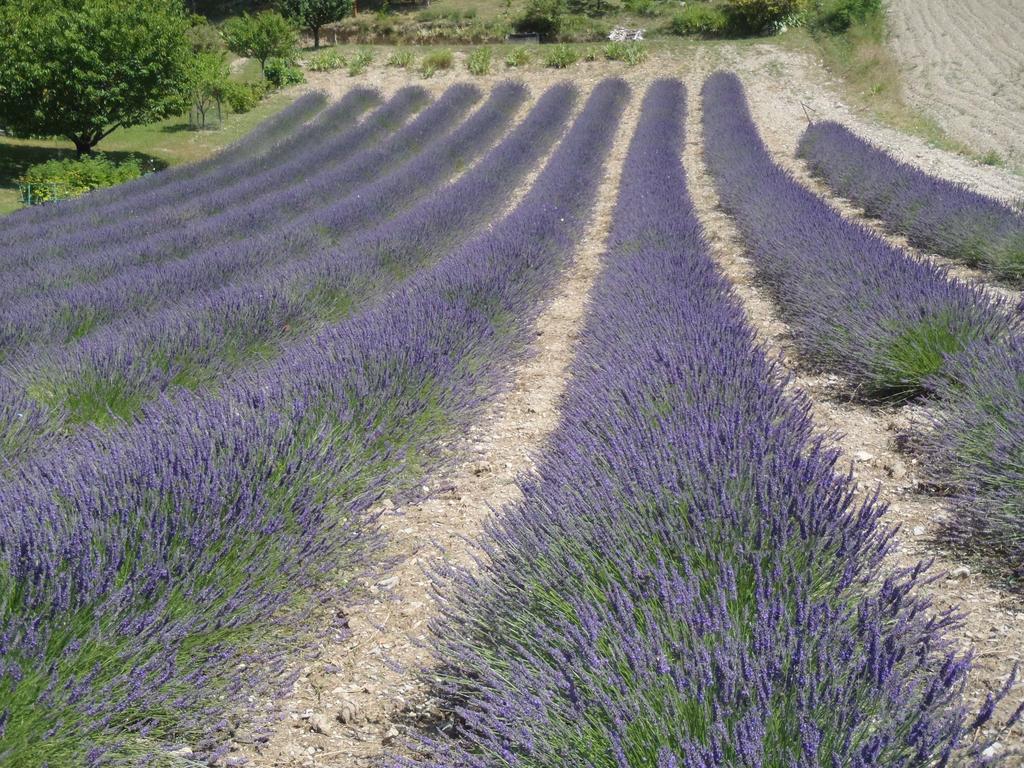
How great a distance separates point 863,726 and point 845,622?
15.9 inches

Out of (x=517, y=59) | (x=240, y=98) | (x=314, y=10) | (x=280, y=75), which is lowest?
(x=240, y=98)

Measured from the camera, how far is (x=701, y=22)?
22.1 meters

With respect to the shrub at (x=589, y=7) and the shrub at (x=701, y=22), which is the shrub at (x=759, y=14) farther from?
the shrub at (x=589, y=7)

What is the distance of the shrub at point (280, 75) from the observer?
19.5 meters

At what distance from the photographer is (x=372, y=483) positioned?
114 inches

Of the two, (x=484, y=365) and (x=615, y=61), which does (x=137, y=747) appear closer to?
(x=484, y=365)

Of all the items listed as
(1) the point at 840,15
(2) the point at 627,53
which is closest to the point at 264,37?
(2) the point at 627,53

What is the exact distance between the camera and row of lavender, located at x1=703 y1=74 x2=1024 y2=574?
8.55ft

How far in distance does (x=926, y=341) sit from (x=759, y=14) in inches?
803

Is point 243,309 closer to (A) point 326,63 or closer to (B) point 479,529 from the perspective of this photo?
(B) point 479,529

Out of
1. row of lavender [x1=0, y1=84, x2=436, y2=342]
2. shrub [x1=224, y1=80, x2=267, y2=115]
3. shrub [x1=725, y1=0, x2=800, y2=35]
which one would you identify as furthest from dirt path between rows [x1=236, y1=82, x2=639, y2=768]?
shrub [x1=725, y1=0, x2=800, y2=35]

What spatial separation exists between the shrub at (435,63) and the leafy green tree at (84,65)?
27.3 ft

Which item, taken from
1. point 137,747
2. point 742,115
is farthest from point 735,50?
point 137,747

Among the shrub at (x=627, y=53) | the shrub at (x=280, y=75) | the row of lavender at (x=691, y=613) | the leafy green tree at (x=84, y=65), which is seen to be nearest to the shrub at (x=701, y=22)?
the shrub at (x=627, y=53)
